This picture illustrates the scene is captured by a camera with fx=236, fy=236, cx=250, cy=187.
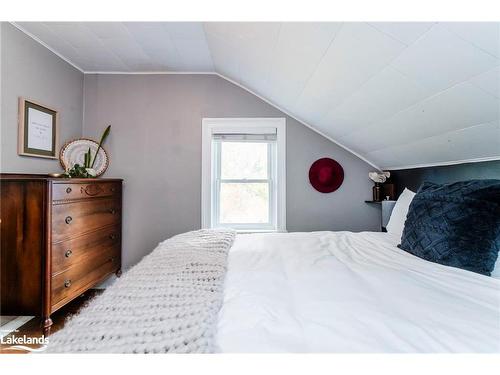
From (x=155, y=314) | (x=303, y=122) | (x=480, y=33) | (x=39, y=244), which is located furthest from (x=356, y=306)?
(x=303, y=122)

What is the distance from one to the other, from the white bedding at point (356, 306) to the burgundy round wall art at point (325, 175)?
144cm

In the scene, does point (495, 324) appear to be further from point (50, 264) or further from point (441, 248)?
point (50, 264)

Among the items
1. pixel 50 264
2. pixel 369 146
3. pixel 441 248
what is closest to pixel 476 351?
pixel 441 248

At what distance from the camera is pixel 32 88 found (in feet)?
6.61

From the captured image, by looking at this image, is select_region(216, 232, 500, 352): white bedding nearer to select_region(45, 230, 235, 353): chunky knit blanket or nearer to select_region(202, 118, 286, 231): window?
select_region(45, 230, 235, 353): chunky knit blanket

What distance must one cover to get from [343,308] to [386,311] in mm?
124

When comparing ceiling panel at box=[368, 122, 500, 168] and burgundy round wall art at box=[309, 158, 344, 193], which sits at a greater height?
ceiling panel at box=[368, 122, 500, 168]

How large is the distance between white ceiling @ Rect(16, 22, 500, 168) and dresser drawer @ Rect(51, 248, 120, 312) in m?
1.92

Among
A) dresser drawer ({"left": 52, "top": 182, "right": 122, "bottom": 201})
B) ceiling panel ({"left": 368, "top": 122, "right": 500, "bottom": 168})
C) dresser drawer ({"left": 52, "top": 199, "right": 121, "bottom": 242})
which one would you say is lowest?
dresser drawer ({"left": 52, "top": 199, "right": 121, "bottom": 242})

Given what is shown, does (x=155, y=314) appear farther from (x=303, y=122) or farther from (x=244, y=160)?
(x=303, y=122)

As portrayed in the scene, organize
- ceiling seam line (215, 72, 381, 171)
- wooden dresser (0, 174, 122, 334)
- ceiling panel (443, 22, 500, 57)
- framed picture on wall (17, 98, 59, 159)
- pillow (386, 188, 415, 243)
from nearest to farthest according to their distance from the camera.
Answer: ceiling panel (443, 22, 500, 57) < wooden dresser (0, 174, 122, 334) < pillow (386, 188, 415, 243) < framed picture on wall (17, 98, 59, 159) < ceiling seam line (215, 72, 381, 171)

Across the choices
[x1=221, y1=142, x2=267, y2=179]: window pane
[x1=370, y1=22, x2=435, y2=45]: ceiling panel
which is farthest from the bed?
[x1=221, y1=142, x2=267, y2=179]: window pane

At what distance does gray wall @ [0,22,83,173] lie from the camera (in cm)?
179

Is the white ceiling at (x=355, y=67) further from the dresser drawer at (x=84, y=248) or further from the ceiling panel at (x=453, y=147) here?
the dresser drawer at (x=84, y=248)
